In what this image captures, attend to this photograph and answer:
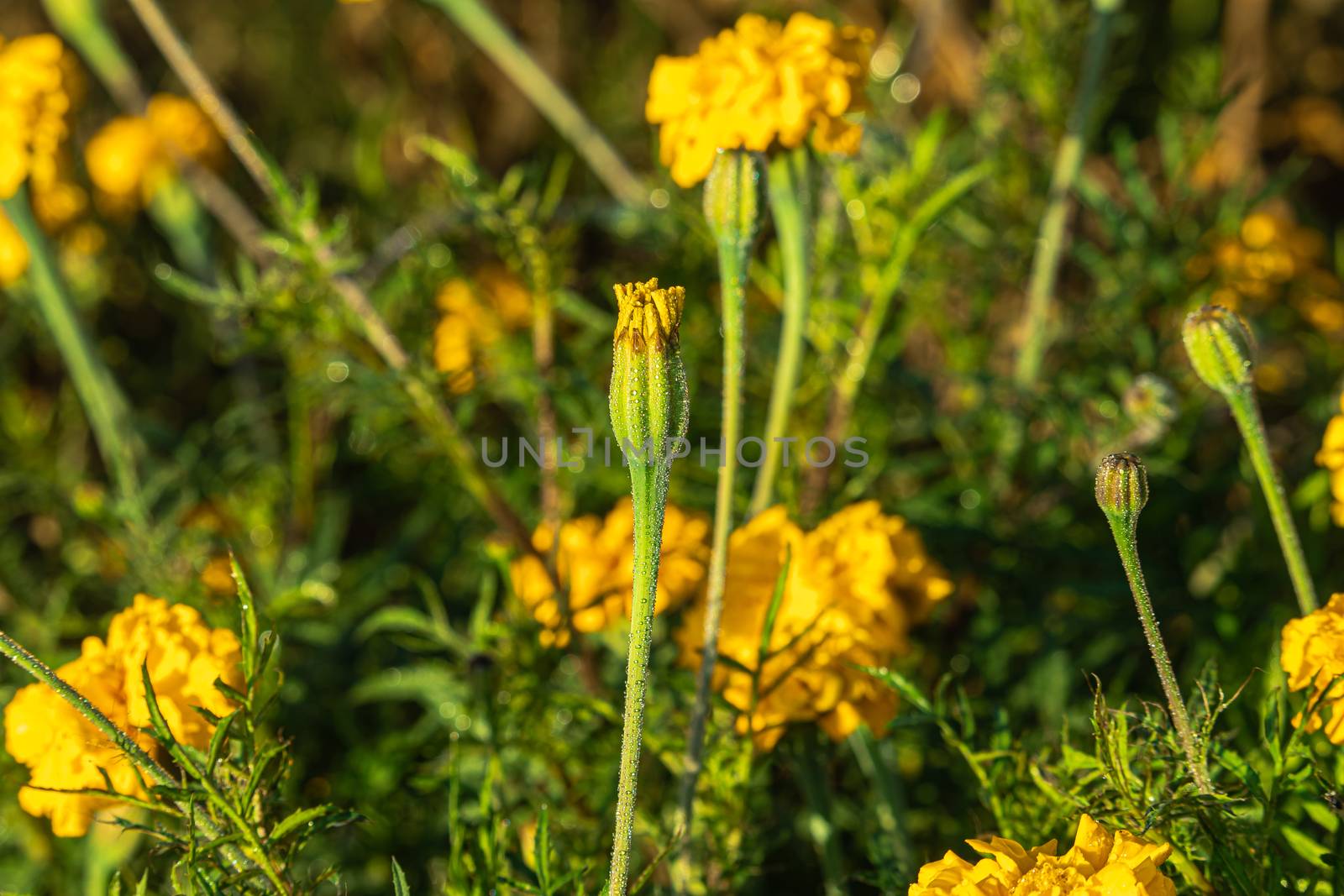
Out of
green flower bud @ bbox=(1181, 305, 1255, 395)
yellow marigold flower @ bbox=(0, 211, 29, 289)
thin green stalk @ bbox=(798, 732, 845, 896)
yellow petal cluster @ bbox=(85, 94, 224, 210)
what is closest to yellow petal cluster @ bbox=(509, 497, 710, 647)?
thin green stalk @ bbox=(798, 732, 845, 896)

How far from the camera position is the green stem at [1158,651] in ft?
2.07

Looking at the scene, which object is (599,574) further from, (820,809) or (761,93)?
(761,93)

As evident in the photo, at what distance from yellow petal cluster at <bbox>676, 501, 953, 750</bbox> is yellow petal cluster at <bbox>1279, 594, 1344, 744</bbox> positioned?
25cm

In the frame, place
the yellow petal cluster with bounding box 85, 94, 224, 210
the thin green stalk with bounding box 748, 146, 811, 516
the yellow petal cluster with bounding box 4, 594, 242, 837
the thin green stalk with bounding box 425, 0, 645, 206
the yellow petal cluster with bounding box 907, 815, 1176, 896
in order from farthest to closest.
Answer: the yellow petal cluster with bounding box 85, 94, 224, 210 < the thin green stalk with bounding box 425, 0, 645, 206 < the thin green stalk with bounding box 748, 146, 811, 516 < the yellow petal cluster with bounding box 4, 594, 242, 837 < the yellow petal cluster with bounding box 907, 815, 1176, 896

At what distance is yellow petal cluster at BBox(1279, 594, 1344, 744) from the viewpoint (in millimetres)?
669

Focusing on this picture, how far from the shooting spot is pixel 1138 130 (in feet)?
6.18

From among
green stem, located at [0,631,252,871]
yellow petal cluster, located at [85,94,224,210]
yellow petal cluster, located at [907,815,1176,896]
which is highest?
yellow petal cluster, located at [85,94,224,210]

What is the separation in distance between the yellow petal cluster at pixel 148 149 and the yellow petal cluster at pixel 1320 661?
1439mm

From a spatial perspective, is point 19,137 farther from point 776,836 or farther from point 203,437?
point 776,836

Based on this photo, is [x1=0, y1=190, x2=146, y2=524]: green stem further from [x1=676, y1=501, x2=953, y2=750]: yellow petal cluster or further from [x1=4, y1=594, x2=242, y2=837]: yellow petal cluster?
[x1=676, y1=501, x2=953, y2=750]: yellow petal cluster

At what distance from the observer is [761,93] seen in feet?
2.70

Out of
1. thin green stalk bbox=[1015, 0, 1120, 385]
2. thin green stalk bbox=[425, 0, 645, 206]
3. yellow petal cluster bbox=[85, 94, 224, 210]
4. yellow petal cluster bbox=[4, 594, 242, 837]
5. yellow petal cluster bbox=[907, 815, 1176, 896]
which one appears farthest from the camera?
yellow petal cluster bbox=[85, 94, 224, 210]

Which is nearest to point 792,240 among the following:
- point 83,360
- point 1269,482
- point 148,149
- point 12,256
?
point 1269,482

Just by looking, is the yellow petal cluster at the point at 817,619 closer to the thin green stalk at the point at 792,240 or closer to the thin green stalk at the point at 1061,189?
the thin green stalk at the point at 792,240
